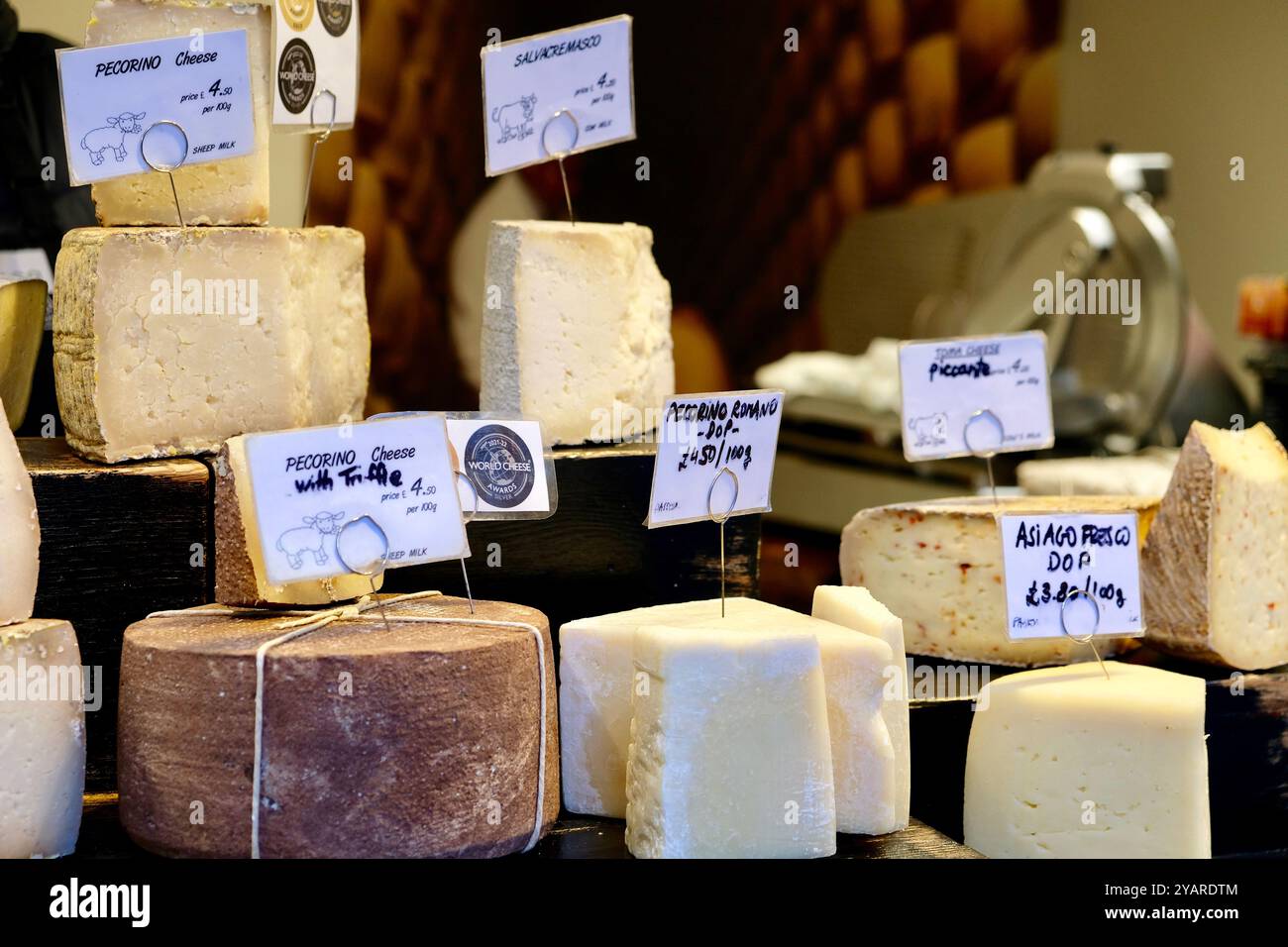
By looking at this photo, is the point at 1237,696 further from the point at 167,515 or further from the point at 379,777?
the point at 167,515

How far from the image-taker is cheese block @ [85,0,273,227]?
5.41ft

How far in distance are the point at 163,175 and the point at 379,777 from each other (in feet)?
2.64

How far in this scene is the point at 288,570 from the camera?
134 cm

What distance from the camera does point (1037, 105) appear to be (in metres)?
3.98

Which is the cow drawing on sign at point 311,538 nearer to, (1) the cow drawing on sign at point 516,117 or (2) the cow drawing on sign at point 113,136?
(2) the cow drawing on sign at point 113,136

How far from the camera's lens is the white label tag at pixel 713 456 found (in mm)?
1530

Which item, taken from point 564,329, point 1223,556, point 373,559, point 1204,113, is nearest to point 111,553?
point 373,559

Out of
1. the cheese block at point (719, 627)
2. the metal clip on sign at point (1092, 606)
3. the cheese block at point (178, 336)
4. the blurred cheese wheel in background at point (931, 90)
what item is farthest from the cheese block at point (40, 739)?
the blurred cheese wheel in background at point (931, 90)

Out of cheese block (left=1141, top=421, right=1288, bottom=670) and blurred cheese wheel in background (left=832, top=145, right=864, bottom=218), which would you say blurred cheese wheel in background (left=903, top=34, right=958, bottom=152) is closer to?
blurred cheese wheel in background (left=832, top=145, right=864, bottom=218)

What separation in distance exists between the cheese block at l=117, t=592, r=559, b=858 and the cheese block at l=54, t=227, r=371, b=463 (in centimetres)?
37

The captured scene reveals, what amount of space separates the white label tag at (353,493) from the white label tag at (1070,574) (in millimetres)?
593

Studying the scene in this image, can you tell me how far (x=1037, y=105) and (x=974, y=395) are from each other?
7.59ft

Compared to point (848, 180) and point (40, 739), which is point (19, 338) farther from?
point (848, 180)
